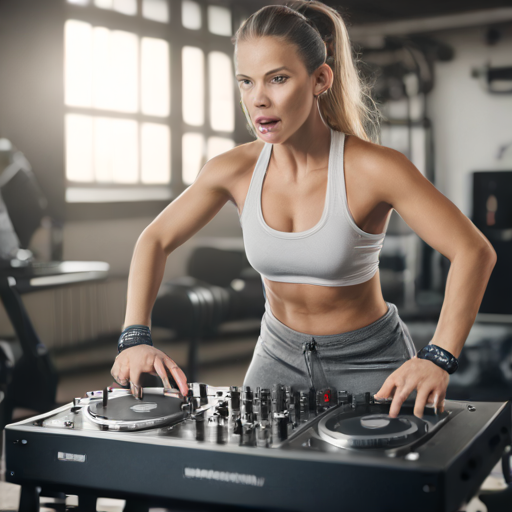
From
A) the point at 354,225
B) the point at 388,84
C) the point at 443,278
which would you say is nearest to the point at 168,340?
the point at 443,278

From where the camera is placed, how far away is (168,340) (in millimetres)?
3189

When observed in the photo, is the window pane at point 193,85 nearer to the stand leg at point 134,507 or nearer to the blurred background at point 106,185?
the blurred background at point 106,185

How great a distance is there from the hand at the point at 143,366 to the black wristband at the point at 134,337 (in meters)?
0.01

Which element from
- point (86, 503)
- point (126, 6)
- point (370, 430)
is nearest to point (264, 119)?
point (370, 430)

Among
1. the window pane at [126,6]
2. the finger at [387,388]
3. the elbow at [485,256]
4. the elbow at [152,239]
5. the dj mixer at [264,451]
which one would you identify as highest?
the window pane at [126,6]

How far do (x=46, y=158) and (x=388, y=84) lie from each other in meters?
1.69

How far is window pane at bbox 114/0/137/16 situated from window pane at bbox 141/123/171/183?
557 mm

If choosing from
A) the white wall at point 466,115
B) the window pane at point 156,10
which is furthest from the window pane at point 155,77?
the white wall at point 466,115

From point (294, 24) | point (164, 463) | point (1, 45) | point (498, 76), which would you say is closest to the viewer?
point (164, 463)

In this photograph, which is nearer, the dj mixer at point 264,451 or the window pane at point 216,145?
the dj mixer at point 264,451

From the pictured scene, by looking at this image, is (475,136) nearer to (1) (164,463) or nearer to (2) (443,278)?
(2) (443,278)

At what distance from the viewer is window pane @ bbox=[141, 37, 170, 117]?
3156 mm

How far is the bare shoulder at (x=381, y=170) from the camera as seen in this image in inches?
45.6

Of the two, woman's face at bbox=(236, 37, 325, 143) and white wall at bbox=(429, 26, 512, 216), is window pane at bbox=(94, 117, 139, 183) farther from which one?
woman's face at bbox=(236, 37, 325, 143)
